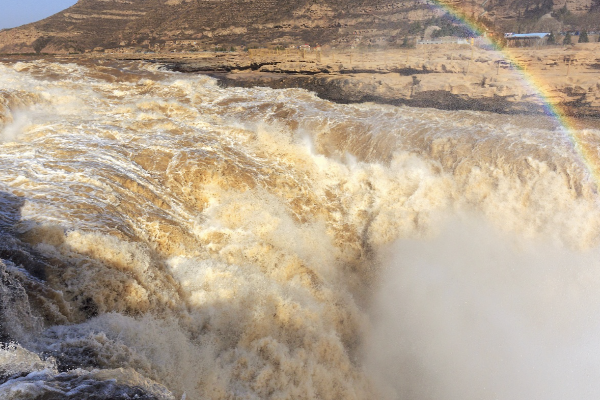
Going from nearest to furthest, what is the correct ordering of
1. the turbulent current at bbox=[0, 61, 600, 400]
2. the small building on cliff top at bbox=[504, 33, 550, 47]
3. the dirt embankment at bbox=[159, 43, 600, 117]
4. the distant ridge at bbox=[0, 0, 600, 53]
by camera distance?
1. the turbulent current at bbox=[0, 61, 600, 400]
2. the dirt embankment at bbox=[159, 43, 600, 117]
3. the small building on cliff top at bbox=[504, 33, 550, 47]
4. the distant ridge at bbox=[0, 0, 600, 53]

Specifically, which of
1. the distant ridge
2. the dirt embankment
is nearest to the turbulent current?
the dirt embankment

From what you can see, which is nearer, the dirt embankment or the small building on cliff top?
the dirt embankment

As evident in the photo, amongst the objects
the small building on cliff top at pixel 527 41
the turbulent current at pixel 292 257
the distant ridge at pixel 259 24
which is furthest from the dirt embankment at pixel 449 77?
the distant ridge at pixel 259 24

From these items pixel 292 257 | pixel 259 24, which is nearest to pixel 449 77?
pixel 292 257

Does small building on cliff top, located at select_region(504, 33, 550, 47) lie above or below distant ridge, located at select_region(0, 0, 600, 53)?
below

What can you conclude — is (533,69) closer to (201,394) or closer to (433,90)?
(433,90)

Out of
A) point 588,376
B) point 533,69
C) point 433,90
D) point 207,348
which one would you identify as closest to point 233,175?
point 207,348

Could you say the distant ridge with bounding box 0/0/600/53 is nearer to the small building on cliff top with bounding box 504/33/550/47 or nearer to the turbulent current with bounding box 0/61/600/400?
the small building on cliff top with bounding box 504/33/550/47

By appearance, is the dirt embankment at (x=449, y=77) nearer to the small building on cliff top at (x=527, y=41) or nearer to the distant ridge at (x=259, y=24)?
the small building on cliff top at (x=527, y=41)
